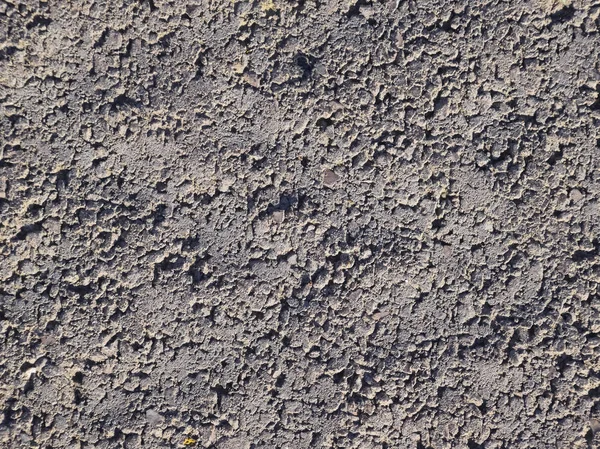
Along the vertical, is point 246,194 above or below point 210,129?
below

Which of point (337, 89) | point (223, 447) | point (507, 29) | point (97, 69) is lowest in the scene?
point (223, 447)

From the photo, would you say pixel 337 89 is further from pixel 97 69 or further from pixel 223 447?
pixel 223 447

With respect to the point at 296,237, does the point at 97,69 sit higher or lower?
higher

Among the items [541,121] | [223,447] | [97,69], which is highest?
[97,69]

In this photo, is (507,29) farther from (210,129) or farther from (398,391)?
(398,391)

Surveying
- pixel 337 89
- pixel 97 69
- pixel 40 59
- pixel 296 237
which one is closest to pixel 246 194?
pixel 296 237

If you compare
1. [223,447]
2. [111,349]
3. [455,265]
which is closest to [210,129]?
[111,349]
